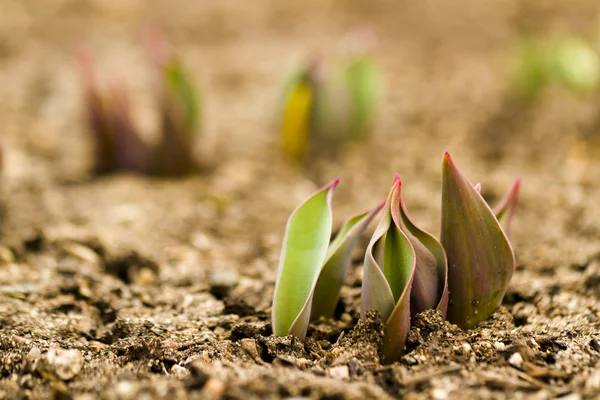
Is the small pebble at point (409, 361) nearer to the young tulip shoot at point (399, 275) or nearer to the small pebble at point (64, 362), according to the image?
the young tulip shoot at point (399, 275)

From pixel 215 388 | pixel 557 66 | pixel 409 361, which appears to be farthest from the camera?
pixel 557 66

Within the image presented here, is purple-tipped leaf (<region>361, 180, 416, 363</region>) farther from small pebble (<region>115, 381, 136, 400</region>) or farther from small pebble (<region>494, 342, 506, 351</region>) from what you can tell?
small pebble (<region>115, 381, 136, 400</region>)

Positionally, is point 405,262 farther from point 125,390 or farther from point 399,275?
point 125,390

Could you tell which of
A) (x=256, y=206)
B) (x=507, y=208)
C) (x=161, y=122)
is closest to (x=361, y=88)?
(x=256, y=206)

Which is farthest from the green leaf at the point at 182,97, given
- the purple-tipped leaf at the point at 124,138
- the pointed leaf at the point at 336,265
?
the pointed leaf at the point at 336,265

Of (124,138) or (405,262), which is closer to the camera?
(405,262)
